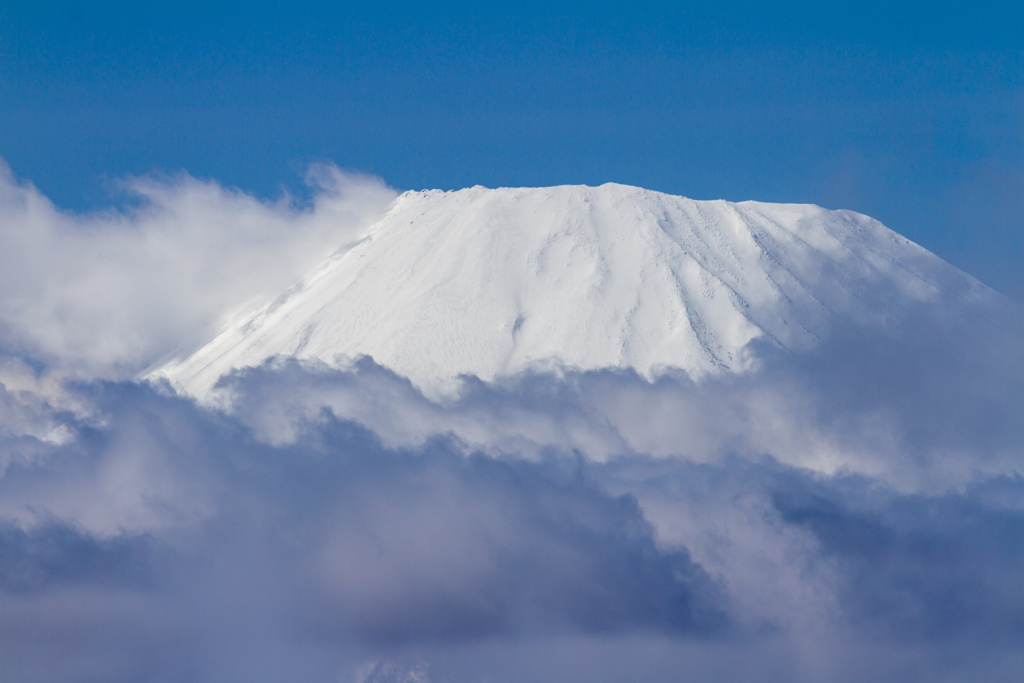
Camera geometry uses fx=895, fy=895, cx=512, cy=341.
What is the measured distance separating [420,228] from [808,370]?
7655 centimetres

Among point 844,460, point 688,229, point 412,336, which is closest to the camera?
point 412,336

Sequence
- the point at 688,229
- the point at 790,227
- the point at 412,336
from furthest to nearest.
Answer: the point at 790,227 < the point at 688,229 < the point at 412,336

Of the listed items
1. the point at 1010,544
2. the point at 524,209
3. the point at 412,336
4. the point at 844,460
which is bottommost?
the point at 1010,544

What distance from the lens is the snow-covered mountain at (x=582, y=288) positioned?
14938cm

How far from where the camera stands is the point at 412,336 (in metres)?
147

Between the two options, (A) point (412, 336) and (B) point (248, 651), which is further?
(B) point (248, 651)

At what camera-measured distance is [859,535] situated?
16250cm

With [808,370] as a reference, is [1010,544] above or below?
below

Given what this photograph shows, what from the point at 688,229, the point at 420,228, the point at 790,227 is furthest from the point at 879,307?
the point at 420,228

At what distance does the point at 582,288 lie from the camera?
155 m

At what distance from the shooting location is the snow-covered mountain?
149 metres

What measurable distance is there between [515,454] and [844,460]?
199 ft

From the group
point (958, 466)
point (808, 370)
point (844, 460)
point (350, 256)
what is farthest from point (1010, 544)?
point (350, 256)

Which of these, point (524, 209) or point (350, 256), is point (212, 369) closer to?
point (350, 256)
